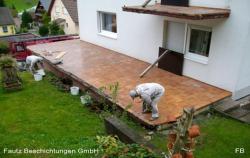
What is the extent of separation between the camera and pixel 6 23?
2119 inches

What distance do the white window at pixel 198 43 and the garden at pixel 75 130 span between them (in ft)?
6.96

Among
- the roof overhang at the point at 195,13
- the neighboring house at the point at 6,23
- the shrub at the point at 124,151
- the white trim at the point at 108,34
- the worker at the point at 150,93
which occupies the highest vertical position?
the roof overhang at the point at 195,13

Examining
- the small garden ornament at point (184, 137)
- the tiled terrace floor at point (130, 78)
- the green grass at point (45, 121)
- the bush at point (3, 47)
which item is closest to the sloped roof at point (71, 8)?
the bush at point (3, 47)

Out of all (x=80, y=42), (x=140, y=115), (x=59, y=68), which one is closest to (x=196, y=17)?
(x=140, y=115)

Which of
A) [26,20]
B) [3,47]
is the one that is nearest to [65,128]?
[3,47]

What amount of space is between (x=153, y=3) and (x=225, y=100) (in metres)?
4.32

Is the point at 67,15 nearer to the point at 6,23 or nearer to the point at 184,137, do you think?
the point at 6,23

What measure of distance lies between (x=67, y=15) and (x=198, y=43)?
3218 centimetres

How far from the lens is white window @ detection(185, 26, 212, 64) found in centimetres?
810

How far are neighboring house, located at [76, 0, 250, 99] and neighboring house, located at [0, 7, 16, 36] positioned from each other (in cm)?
4876

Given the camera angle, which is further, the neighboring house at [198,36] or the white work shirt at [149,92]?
the neighboring house at [198,36]

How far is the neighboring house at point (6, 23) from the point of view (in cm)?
5372

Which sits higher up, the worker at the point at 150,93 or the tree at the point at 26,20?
A: the worker at the point at 150,93

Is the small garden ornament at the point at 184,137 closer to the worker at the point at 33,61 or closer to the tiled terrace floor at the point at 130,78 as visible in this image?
the tiled terrace floor at the point at 130,78
